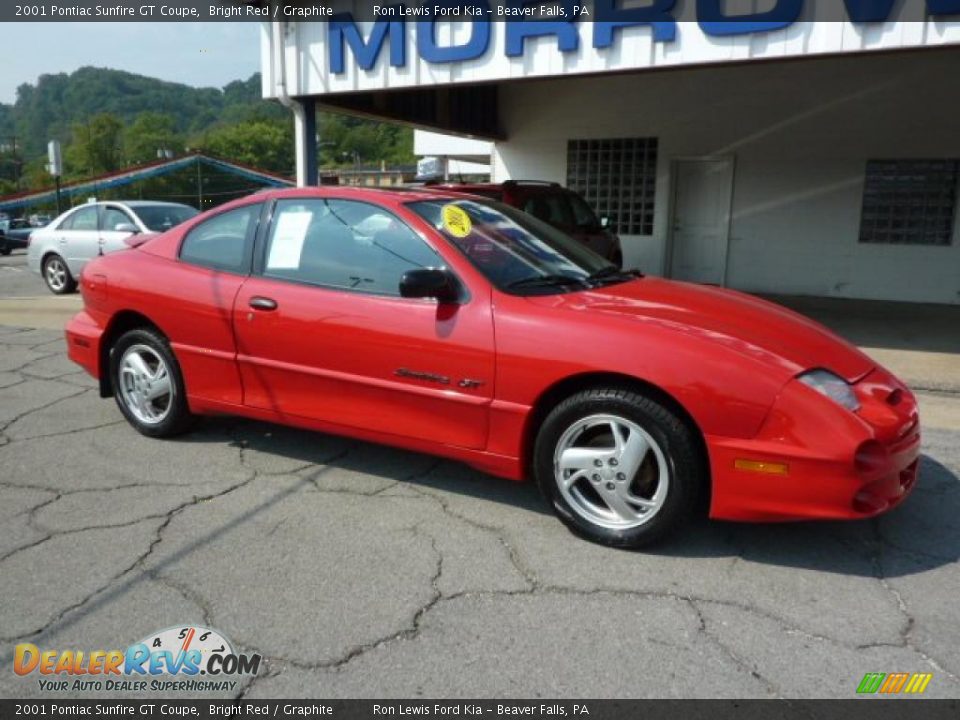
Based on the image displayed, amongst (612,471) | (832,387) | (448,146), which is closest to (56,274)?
(448,146)

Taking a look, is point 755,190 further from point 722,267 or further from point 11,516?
point 11,516

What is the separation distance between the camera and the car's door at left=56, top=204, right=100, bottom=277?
451 inches

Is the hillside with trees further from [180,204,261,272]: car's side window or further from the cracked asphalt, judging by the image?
the cracked asphalt

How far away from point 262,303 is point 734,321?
2332 millimetres

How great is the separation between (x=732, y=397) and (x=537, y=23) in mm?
5371

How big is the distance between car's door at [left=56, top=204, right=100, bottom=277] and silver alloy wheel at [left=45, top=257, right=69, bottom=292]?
0.20 m

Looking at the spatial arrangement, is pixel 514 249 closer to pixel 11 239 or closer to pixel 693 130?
pixel 693 130

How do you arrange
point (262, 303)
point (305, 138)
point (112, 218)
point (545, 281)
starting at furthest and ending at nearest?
point (112, 218) < point (305, 138) < point (262, 303) < point (545, 281)

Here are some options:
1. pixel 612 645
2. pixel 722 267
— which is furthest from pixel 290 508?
pixel 722 267

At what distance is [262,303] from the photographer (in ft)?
13.0

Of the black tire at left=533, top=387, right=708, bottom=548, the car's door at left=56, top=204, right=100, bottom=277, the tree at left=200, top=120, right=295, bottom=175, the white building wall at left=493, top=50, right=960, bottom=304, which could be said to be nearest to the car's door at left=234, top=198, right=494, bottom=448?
the black tire at left=533, top=387, right=708, bottom=548

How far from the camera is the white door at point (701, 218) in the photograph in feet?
39.6

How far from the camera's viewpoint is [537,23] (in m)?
7.16

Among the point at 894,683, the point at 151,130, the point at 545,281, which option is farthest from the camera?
the point at 151,130
